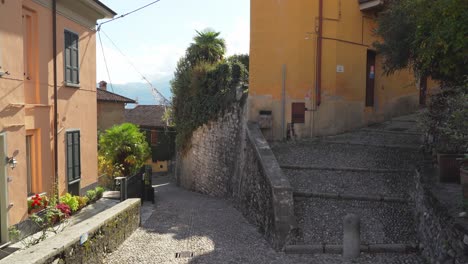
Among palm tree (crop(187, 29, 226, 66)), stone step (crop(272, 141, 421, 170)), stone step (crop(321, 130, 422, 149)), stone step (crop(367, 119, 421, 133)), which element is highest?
palm tree (crop(187, 29, 226, 66))

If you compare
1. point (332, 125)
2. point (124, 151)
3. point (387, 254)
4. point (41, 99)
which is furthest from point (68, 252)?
point (124, 151)

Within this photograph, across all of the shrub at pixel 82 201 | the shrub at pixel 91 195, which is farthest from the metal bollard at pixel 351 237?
the shrub at pixel 91 195

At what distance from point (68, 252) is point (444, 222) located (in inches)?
176

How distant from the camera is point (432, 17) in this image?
19.1 feet

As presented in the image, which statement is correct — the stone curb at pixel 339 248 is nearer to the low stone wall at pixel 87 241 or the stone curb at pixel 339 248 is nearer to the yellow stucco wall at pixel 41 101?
the low stone wall at pixel 87 241

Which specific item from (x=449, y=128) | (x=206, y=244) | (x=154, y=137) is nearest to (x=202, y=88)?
(x=206, y=244)

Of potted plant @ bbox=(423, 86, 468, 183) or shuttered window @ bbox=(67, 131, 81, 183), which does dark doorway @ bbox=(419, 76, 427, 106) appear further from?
shuttered window @ bbox=(67, 131, 81, 183)

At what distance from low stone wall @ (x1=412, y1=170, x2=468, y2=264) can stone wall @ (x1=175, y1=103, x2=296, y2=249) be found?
1.99 m

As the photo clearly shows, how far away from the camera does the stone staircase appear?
6090mm

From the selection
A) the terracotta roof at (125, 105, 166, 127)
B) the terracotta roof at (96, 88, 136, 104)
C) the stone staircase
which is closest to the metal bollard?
the stone staircase

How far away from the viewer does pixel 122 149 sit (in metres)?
15.4

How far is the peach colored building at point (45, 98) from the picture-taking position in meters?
6.89

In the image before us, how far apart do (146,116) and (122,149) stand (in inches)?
651

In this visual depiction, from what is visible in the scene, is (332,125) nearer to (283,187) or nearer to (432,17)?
(283,187)
